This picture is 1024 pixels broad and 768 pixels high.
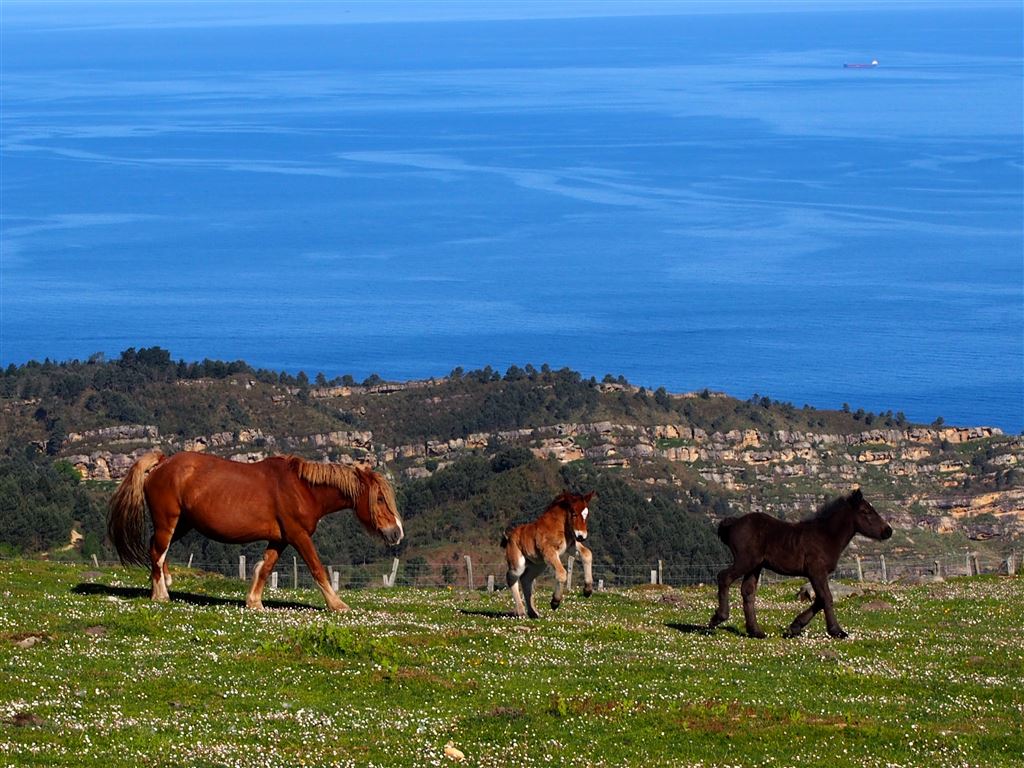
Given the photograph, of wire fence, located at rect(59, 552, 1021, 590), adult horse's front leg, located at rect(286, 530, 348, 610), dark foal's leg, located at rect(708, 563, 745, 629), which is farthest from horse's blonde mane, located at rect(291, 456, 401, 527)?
wire fence, located at rect(59, 552, 1021, 590)

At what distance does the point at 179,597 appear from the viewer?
2473 centimetres

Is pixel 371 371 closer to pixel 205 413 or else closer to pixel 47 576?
pixel 205 413

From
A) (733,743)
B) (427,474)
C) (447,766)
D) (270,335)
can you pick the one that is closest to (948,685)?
(733,743)

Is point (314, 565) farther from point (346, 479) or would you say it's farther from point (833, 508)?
point (833, 508)

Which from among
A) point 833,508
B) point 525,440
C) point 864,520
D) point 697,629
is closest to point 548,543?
point 697,629

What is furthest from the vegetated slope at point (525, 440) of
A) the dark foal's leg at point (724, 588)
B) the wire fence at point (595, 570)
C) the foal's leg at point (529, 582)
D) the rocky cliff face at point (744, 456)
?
the dark foal's leg at point (724, 588)

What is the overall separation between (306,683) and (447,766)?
11.7 feet

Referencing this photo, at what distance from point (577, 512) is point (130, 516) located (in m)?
6.36

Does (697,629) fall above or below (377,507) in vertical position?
below

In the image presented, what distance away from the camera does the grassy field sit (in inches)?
601

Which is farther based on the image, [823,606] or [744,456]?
[744,456]

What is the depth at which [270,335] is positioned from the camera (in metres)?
155

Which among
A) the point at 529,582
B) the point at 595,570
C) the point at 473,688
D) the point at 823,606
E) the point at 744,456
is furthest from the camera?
the point at 744,456

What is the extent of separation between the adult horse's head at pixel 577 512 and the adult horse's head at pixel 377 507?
7.88ft
